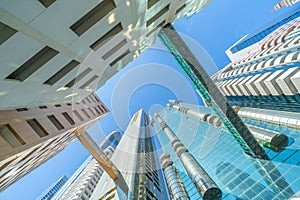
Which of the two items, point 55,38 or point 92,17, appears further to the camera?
point 92,17

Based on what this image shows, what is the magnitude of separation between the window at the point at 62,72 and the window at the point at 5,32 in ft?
15.1

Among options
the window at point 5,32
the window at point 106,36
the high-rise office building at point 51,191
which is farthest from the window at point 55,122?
the high-rise office building at point 51,191

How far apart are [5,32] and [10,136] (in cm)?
829

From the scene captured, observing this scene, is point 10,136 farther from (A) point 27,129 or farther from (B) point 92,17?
(B) point 92,17

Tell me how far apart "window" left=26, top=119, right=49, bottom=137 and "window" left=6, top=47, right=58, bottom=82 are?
707 centimetres

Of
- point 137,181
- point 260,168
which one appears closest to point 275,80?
point 260,168

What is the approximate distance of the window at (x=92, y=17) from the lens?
8.99 m

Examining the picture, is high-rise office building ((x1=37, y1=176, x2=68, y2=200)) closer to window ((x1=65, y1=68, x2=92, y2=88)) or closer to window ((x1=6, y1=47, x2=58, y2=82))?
window ((x1=65, y1=68, x2=92, y2=88))

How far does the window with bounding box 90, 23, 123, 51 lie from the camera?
11431 mm

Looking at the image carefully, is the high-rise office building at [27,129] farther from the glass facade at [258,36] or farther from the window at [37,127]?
the glass facade at [258,36]

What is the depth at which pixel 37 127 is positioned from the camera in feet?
53.3

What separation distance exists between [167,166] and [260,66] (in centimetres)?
2636

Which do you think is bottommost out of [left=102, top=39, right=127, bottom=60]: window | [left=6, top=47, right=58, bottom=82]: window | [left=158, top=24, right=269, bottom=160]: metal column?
[left=158, top=24, right=269, bottom=160]: metal column

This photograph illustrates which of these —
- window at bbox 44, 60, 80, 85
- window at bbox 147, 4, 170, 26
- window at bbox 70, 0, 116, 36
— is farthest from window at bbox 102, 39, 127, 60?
window at bbox 70, 0, 116, 36
